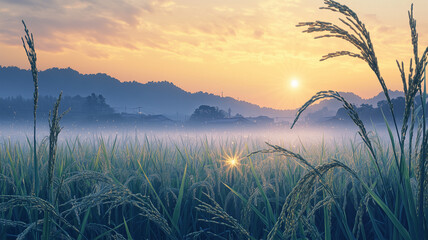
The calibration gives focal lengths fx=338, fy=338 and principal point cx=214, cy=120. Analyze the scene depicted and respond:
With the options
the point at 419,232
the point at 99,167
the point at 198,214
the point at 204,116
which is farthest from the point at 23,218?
the point at 204,116

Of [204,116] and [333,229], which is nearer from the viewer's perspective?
[333,229]

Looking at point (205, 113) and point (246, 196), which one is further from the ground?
point (205, 113)

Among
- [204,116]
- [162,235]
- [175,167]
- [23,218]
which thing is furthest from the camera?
[204,116]

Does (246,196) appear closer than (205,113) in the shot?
Yes

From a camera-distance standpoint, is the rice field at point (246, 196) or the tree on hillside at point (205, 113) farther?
the tree on hillside at point (205, 113)

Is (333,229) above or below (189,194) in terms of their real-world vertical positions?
below

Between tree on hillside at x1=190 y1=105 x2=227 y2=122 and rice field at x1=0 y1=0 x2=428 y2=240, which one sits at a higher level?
tree on hillside at x1=190 y1=105 x2=227 y2=122

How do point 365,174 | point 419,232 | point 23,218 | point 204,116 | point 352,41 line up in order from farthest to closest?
point 204,116, point 365,174, point 23,218, point 419,232, point 352,41

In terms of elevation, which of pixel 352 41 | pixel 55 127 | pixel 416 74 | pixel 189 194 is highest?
pixel 352 41

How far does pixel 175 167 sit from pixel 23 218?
6.08 feet

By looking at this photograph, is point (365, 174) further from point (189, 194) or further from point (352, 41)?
point (352, 41)

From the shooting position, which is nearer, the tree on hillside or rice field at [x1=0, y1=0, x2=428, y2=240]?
rice field at [x1=0, y1=0, x2=428, y2=240]

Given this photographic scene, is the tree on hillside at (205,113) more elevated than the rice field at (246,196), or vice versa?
the tree on hillside at (205,113)

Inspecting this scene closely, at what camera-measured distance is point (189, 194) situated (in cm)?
370
